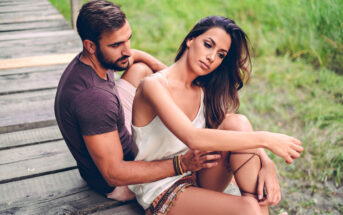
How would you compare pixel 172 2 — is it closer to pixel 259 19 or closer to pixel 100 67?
pixel 259 19

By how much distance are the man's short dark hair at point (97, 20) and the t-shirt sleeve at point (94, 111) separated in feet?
0.94

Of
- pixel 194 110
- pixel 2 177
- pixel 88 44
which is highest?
pixel 88 44

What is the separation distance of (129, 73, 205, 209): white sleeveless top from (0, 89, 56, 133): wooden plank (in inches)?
39.7

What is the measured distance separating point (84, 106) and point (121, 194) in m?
0.63

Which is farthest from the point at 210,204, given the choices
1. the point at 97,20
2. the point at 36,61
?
the point at 36,61

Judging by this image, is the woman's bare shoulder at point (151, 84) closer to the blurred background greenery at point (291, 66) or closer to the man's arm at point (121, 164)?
the man's arm at point (121, 164)

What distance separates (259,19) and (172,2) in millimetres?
1857

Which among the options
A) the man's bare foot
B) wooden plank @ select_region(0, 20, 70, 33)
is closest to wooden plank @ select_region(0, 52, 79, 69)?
wooden plank @ select_region(0, 20, 70, 33)

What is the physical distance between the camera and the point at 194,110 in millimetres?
2004

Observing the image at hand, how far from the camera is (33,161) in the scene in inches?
84.0

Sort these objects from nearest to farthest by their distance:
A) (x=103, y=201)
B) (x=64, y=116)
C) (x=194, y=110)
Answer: (x=64, y=116), (x=103, y=201), (x=194, y=110)

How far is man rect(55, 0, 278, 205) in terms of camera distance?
1.55 metres

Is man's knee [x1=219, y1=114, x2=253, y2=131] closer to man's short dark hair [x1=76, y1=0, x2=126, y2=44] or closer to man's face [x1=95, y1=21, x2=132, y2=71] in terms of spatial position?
man's face [x1=95, y1=21, x2=132, y2=71]

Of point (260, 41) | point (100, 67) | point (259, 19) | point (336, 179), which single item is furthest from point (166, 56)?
point (100, 67)
